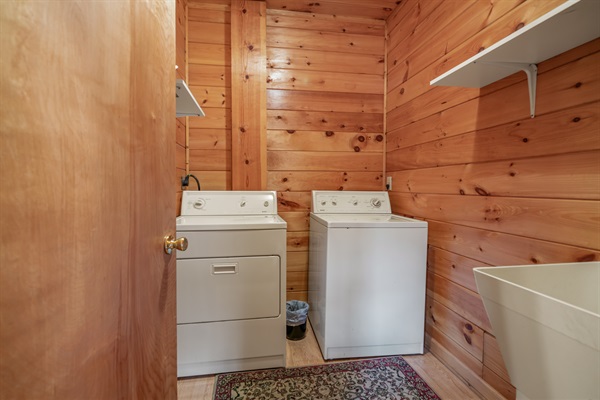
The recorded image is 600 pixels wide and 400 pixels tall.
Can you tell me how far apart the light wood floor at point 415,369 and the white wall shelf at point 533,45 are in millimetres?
1384

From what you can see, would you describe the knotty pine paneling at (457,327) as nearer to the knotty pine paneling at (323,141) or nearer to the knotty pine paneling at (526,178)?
the knotty pine paneling at (526,178)

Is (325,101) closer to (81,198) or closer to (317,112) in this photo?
(317,112)

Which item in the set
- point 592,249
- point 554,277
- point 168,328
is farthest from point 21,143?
point 592,249

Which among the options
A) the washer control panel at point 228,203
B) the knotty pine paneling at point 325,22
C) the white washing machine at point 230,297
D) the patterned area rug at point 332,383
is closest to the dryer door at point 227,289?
the white washing machine at point 230,297

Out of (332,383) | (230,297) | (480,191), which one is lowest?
(332,383)

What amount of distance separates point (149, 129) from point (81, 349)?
48 cm

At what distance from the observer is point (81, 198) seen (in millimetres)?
441

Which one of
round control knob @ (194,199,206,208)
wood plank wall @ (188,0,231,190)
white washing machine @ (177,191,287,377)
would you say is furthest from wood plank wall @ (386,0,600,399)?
round control knob @ (194,199,206,208)

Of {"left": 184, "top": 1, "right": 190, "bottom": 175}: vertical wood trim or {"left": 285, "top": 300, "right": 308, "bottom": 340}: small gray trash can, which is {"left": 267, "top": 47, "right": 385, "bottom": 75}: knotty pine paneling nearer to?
{"left": 184, "top": 1, "right": 190, "bottom": 175}: vertical wood trim

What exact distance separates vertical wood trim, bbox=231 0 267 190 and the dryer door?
0.79 metres

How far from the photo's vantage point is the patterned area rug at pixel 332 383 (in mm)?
1385

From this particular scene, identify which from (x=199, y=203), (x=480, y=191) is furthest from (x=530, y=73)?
(x=199, y=203)

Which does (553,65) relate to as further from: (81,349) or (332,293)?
(81,349)

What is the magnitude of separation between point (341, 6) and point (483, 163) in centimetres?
168
